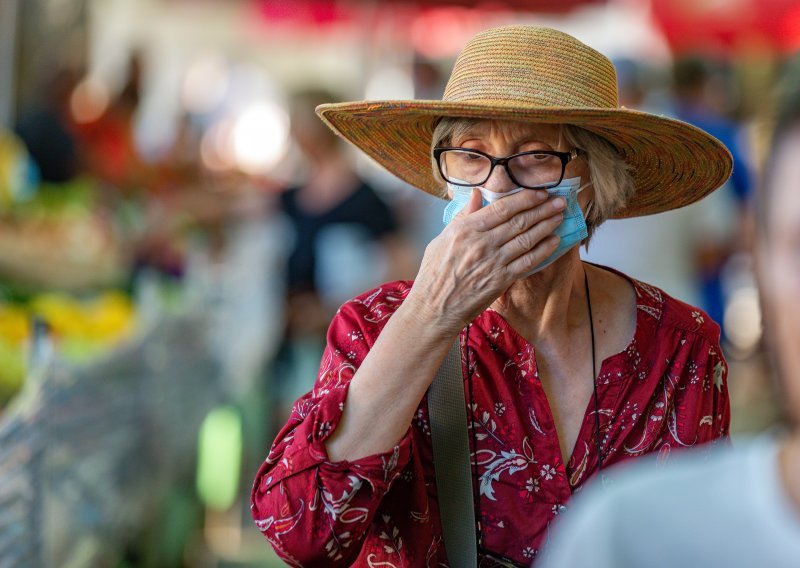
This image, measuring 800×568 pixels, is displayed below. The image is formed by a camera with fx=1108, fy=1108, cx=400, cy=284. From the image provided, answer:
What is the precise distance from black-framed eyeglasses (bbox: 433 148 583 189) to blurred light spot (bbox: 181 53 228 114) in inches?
497

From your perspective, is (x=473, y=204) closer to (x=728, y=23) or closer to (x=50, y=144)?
(x=50, y=144)

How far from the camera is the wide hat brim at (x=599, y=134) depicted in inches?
83.4

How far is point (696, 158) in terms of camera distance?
239cm

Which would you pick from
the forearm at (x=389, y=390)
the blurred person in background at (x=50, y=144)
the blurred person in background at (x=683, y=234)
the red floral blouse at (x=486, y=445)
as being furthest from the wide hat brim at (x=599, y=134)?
the blurred person in background at (x=50, y=144)

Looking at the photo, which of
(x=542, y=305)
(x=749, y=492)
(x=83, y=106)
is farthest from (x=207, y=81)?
(x=749, y=492)

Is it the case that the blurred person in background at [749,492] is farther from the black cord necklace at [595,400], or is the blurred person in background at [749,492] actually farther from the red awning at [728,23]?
the red awning at [728,23]

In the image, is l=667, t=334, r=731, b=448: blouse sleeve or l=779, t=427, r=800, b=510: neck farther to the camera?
l=667, t=334, r=731, b=448: blouse sleeve

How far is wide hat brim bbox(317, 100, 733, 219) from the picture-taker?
2119 millimetres

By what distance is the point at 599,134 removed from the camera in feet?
7.53

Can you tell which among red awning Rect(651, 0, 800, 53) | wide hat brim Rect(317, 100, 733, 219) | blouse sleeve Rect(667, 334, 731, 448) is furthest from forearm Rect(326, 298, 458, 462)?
red awning Rect(651, 0, 800, 53)

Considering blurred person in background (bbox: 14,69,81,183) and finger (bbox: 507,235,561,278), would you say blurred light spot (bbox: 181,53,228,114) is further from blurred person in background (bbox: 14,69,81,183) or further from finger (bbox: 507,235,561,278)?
finger (bbox: 507,235,561,278)

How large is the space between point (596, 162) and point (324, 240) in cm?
347

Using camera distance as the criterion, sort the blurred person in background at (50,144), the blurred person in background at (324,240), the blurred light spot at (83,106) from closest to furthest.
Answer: the blurred person in background at (324,240) < the blurred person in background at (50,144) < the blurred light spot at (83,106)

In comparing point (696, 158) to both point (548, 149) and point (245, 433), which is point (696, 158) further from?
point (245, 433)
